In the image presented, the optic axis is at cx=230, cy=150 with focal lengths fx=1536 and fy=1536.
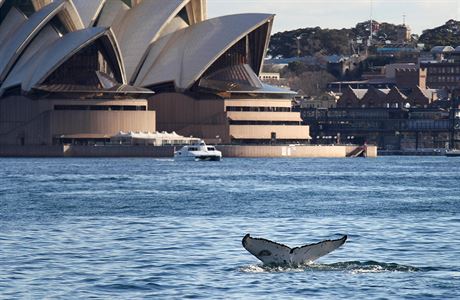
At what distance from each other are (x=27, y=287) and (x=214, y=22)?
10789 cm

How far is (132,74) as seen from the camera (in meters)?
139

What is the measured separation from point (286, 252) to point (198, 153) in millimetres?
91257

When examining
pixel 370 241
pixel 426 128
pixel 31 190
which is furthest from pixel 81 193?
pixel 426 128

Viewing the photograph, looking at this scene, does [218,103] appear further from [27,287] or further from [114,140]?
[27,287]

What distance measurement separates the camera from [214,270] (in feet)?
113

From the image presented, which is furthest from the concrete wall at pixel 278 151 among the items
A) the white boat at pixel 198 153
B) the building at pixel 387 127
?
the building at pixel 387 127

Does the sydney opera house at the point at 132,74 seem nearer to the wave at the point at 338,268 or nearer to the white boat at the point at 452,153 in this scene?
the white boat at the point at 452,153

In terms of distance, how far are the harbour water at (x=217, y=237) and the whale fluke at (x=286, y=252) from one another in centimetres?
26

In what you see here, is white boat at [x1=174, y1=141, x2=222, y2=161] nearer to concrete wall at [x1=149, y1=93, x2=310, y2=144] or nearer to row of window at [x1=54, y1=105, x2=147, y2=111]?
row of window at [x1=54, y1=105, x2=147, y2=111]

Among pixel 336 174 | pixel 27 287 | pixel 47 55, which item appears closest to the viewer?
pixel 27 287

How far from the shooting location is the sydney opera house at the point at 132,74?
131500mm

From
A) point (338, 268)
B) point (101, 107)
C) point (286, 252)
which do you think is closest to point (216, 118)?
point (101, 107)

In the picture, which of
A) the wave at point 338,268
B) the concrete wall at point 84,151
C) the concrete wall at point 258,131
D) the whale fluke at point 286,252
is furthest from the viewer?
the concrete wall at point 258,131

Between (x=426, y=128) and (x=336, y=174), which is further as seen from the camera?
(x=426, y=128)
